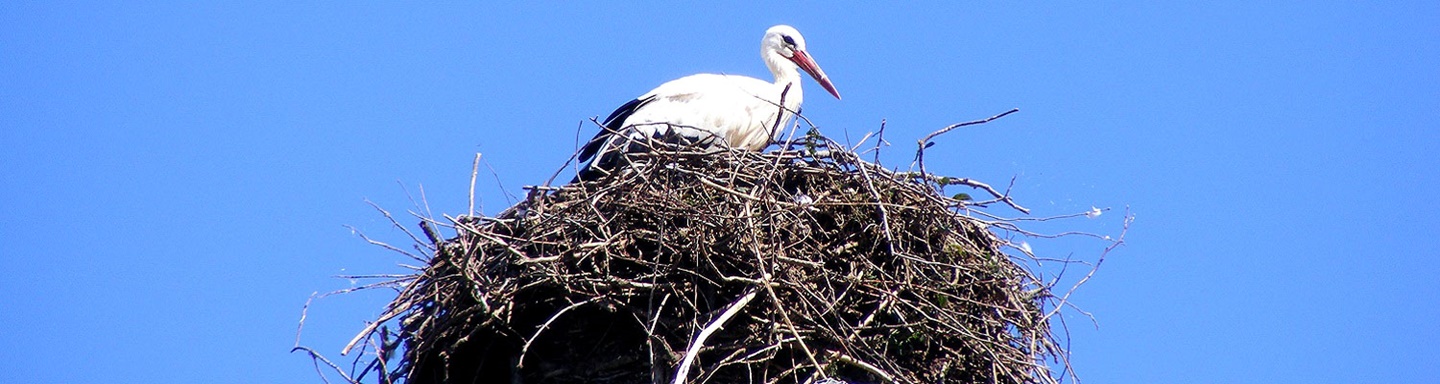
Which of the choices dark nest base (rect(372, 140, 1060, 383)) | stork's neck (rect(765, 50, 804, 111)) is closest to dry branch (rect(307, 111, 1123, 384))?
dark nest base (rect(372, 140, 1060, 383))

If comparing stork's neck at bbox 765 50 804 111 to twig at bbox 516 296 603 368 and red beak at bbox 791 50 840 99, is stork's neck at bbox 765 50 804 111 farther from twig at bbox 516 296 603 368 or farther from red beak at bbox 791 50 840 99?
twig at bbox 516 296 603 368

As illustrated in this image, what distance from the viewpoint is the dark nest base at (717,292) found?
573cm

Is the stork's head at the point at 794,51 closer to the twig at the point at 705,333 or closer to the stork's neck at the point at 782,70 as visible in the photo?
the stork's neck at the point at 782,70

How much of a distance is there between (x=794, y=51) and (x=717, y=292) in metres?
2.95

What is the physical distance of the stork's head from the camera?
8.52 metres

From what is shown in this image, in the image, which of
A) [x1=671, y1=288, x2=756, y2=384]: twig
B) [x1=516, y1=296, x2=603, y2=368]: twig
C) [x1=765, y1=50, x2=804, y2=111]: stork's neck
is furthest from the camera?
[x1=765, y1=50, x2=804, y2=111]: stork's neck

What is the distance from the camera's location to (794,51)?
8531 millimetres

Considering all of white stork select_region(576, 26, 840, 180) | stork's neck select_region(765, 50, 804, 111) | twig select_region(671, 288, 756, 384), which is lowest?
twig select_region(671, 288, 756, 384)

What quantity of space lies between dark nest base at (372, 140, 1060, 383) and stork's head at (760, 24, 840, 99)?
7.27ft

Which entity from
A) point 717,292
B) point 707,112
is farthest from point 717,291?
point 707,112

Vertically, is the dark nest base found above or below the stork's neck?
below

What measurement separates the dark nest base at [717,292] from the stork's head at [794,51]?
7.27ft

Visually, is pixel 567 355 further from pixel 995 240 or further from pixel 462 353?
pixel 995 240

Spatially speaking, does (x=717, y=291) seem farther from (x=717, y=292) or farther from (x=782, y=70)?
(x=782, y=70)
